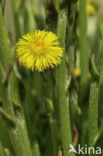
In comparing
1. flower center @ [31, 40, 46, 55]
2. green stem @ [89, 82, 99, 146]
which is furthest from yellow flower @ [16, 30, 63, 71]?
green stem @ [89, 82, 99, 146]

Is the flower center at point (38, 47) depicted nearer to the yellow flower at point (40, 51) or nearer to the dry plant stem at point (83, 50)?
the yellow flower at point (40, 51)

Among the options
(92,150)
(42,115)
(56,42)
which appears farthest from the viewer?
(42,115)

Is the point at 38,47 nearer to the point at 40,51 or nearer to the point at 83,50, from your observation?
the point at 40,51

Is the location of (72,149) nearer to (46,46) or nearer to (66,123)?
(66,123)

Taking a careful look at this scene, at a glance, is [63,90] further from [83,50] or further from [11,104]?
[83,50]

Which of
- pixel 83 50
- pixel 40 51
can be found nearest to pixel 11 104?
pixel 40 51

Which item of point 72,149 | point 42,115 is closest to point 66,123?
point 72,149

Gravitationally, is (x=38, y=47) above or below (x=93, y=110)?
above

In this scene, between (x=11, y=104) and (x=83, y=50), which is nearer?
(x=11, y=104)
